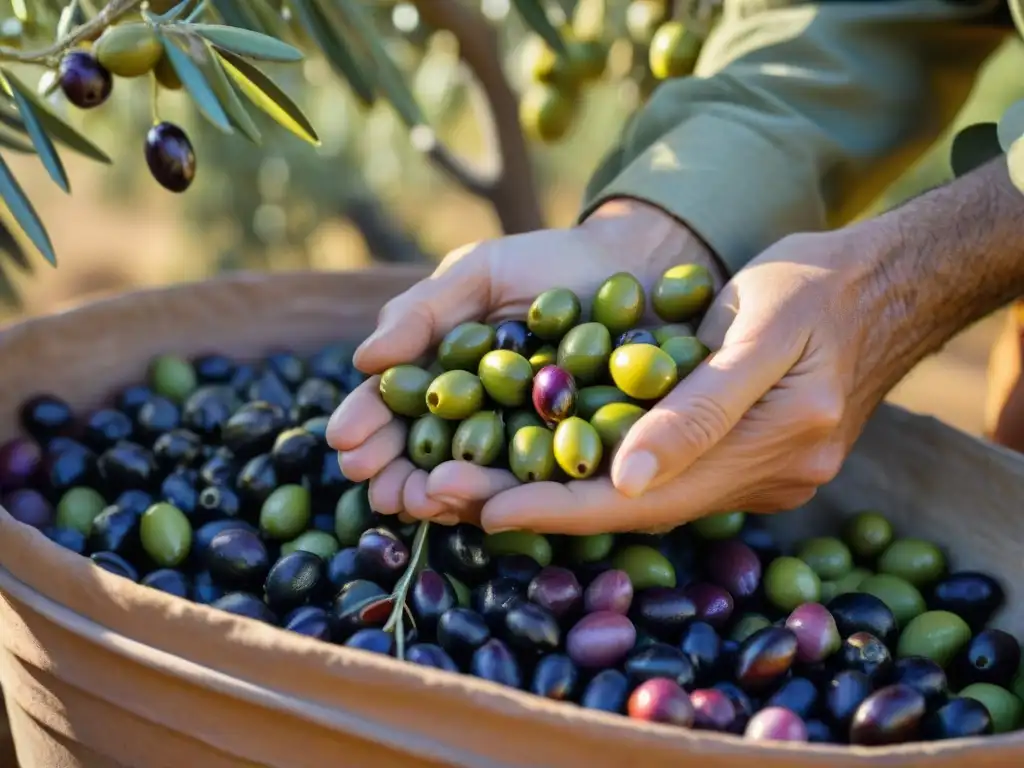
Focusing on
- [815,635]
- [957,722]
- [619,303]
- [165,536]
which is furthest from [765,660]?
[165,536]

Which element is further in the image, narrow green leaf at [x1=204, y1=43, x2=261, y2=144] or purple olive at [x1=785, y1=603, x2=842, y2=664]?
narrow green leaf at [x1=204, y1=43, x2=261, y2=144]

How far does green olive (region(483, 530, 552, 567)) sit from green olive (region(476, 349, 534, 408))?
0.17 m

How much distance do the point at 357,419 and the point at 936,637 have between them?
2.46 feet

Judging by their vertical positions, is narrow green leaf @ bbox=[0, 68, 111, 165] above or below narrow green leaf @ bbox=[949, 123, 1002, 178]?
above

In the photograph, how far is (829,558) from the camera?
1.57m

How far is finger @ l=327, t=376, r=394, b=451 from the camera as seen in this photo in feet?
4.71

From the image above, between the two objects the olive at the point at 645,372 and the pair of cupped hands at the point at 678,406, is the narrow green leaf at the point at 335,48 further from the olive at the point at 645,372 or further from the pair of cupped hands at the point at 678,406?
the olive at the point at 645,372

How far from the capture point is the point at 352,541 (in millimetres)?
1501

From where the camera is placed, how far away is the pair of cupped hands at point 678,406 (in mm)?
1326

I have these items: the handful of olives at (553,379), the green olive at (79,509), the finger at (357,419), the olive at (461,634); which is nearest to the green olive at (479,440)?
the handful of olives at (553,379)

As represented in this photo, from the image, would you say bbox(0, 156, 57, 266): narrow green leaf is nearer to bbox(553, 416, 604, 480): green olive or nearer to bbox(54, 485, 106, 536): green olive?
bbox(54, 485, 106, 536): green olive

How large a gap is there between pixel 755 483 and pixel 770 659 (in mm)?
286

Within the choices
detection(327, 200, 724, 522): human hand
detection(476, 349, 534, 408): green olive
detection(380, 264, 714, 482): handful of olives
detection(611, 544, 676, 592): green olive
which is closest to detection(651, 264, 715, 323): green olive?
detection(380, 264, 714, 482): handful of olives

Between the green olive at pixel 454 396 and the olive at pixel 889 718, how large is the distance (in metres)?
0.58
